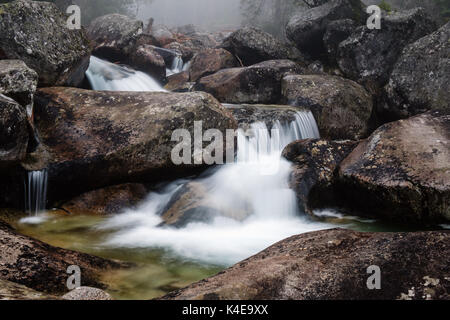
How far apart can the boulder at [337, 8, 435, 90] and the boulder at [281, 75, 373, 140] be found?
4.52 ft

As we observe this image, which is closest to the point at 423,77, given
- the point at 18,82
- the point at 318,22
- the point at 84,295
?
the point at 318,22

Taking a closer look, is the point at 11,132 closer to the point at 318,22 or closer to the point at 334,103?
the point at 334,103

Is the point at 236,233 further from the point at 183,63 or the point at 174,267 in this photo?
the point at 183,63

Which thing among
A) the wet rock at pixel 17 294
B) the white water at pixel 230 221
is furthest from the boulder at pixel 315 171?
the wet rock at pixel 17 294

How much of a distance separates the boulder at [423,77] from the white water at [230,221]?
4.36 meters

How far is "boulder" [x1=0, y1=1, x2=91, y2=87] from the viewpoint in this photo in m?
7.84

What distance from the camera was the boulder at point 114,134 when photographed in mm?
7129

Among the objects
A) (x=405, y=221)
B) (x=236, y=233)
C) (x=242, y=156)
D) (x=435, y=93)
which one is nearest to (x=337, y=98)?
(x=435, y=93)

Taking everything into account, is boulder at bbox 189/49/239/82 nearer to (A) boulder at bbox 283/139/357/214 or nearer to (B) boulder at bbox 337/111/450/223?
(A) boulder at bbox 283/139/357/214

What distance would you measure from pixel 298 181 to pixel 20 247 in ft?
15.6

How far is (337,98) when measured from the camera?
11.4m

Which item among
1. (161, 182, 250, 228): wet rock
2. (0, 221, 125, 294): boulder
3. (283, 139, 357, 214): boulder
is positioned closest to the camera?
(0, 221, 125, 294): boulder

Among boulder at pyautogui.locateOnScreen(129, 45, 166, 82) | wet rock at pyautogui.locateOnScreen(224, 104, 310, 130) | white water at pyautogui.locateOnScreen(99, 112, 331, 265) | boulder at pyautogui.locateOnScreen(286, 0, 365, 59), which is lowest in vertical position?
white water at pyautogui.locateOnScreen(99, 112, 331, 265)

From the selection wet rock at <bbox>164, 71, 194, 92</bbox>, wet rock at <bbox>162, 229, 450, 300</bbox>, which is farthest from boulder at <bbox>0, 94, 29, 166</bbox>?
wet rock at <bbox>164, 71, 194, 92</bbox>
